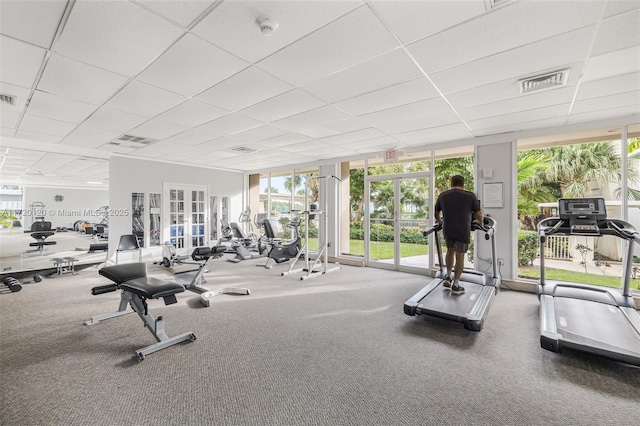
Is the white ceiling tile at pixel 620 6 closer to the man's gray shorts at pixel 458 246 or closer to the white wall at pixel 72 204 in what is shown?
the man's gray shorts at pixel 458 246

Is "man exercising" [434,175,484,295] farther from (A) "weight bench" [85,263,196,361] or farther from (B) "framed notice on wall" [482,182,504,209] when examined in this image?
(A) "weight bench" [85,263,196,361]

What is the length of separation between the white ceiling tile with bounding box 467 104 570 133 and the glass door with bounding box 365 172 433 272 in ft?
5.03

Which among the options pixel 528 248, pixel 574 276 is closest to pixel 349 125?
pixel 528 248

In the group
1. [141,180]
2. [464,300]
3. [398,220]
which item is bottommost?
[464,300]

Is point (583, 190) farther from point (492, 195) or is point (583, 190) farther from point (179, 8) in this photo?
point (179, 8)

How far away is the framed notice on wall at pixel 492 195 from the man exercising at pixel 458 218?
4.44 ft

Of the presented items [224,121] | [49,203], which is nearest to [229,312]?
[224,121]

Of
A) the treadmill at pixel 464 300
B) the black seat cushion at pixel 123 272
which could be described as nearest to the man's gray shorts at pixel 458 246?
the treadmill at pixel 464 300

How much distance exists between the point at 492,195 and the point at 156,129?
227 inches

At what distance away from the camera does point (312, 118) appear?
13.4 feet

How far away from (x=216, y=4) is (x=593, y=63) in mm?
3197

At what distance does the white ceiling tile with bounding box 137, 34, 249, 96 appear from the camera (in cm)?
231

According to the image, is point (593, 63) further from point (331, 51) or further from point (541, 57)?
point (331, 51)

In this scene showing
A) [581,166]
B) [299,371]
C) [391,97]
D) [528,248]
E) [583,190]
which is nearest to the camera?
[299,371]
